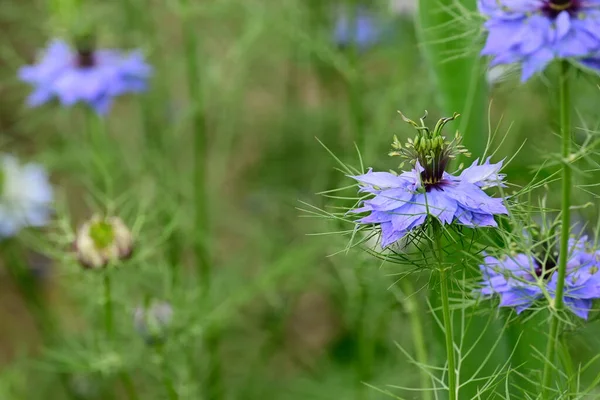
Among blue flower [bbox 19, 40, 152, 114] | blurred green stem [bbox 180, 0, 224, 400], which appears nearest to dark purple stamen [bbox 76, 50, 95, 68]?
blue flower [bbox 19, 40, 152, 114]

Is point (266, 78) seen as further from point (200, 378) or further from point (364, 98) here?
point (200, 378)

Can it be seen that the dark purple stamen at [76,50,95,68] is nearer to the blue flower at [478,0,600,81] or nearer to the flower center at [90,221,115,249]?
the flower center at [90,221,115,249]

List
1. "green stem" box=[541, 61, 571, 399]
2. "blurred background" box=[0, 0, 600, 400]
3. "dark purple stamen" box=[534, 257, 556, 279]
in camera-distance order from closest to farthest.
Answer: "green stem" box=[541, 61, 571, 399], "dark purple stamen" box=[534, 257, 556, 279], "blurred background" box=[0, 0, 600, 400]

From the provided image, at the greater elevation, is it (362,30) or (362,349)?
(362,30)

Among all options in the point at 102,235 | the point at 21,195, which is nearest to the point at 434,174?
the point at 102,235

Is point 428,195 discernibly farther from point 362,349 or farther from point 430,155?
point 362,349

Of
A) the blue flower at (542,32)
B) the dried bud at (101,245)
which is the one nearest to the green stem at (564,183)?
the blue flower at (542,32)
